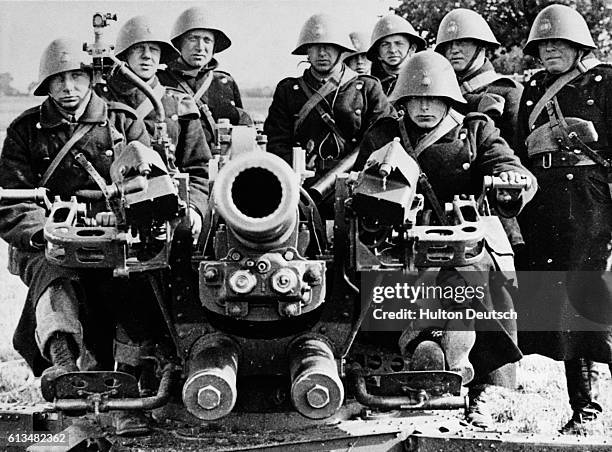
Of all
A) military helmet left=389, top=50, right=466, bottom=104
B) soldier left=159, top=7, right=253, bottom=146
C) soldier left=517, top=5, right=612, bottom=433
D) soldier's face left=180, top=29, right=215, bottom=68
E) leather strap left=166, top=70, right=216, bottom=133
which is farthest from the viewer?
soldier's face left=180, top=29, right=215, bottom=68

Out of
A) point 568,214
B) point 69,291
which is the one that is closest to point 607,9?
point 568,214

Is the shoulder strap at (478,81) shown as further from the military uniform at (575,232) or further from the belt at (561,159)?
the belt at (561,159)

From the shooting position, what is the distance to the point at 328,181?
801 centimetres

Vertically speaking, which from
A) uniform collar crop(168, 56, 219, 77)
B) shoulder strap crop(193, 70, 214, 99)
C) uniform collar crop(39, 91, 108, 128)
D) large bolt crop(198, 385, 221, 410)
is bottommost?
large bolt crop(198, 385, 221, 410)

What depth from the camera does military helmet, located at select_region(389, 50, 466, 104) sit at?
22.6ft

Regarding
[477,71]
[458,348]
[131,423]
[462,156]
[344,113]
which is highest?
[477,71]

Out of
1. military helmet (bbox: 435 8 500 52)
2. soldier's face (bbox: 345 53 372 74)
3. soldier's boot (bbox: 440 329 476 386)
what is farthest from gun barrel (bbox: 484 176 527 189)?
soldier's face (bbox: 345 53 372 74)

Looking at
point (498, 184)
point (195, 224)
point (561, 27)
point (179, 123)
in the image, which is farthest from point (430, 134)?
point (179, 123)

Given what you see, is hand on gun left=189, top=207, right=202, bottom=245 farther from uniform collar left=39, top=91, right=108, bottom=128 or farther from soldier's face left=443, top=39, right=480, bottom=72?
soldier's face left=443, top=39, right=480, bottom=72

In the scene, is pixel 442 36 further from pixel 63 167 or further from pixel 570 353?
pixel 63 167

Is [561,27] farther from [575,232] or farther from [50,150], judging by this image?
[50,150]

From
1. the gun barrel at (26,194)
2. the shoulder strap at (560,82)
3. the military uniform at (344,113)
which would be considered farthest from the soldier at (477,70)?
the gun barrel at (26,194)

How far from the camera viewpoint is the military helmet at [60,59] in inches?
284

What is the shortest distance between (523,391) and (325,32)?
319cm
